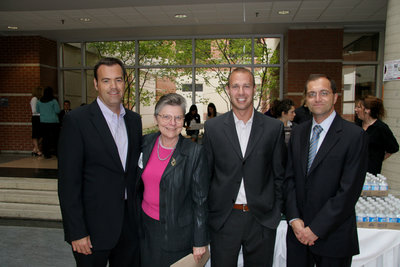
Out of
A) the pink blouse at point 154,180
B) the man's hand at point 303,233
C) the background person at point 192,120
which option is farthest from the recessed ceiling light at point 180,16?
the man's hand at point 303,233

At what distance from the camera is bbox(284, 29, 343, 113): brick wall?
843 centimetres

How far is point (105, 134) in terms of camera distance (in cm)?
190

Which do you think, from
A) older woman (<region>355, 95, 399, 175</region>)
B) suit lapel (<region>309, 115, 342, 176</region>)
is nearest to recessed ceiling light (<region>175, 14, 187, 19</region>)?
older woman (<region>355, 95, 399, 175</region>)

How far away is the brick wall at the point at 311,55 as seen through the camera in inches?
332

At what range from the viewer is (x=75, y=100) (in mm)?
10711

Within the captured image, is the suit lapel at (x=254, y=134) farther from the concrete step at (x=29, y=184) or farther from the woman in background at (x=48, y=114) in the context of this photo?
the woman in background at (x=48, y=114)

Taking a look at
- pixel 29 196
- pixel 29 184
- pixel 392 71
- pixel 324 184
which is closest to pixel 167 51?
pixel 29 184

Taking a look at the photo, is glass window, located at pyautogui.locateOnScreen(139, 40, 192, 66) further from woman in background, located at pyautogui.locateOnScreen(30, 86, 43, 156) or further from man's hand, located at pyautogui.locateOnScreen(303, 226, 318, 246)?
man's hand, located at pyautogui.locateOnScreen(303, 226, 318, 246)

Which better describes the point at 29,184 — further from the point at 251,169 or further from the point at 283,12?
the point at 283,12

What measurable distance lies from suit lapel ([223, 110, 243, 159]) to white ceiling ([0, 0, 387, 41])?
4.76 m

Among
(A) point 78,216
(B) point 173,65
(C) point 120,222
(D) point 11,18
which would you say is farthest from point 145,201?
(B) point 173,65

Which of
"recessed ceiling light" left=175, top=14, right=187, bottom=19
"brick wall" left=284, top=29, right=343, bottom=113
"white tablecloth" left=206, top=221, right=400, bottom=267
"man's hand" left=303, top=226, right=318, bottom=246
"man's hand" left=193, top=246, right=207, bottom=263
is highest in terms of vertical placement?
"recessed ceiling light" left=175, top=14, right=187, bottom=19

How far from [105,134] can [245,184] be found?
3.12 feet

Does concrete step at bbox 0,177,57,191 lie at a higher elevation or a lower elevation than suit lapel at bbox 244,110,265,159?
lower
